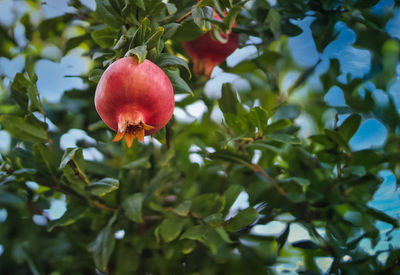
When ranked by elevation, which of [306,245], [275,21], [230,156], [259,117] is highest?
[275,21]

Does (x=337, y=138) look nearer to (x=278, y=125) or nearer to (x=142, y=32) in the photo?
(x=278, y=125)

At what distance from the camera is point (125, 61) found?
0.47 m

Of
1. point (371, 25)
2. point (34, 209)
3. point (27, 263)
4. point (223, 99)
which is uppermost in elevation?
point (371, 25)

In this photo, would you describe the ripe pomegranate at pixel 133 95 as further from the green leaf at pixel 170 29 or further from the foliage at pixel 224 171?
the foliage at pixel 224 171

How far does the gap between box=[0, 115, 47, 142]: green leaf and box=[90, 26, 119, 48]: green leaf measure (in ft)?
1.01

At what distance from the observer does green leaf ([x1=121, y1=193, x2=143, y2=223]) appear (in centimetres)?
77

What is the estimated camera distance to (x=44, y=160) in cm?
79

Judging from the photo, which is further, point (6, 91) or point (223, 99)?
point (6, 91)

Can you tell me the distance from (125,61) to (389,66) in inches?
29.2

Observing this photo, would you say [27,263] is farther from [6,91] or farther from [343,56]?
[343,56]

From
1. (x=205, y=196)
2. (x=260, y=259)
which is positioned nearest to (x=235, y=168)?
(x=205, y=196)

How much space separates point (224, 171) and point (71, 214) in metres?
0.41

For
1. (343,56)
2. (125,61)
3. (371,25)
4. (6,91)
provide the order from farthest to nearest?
(6,91), (343,56), (371,25), (125,61)

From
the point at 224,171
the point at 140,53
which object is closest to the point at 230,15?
the point at 140,53
